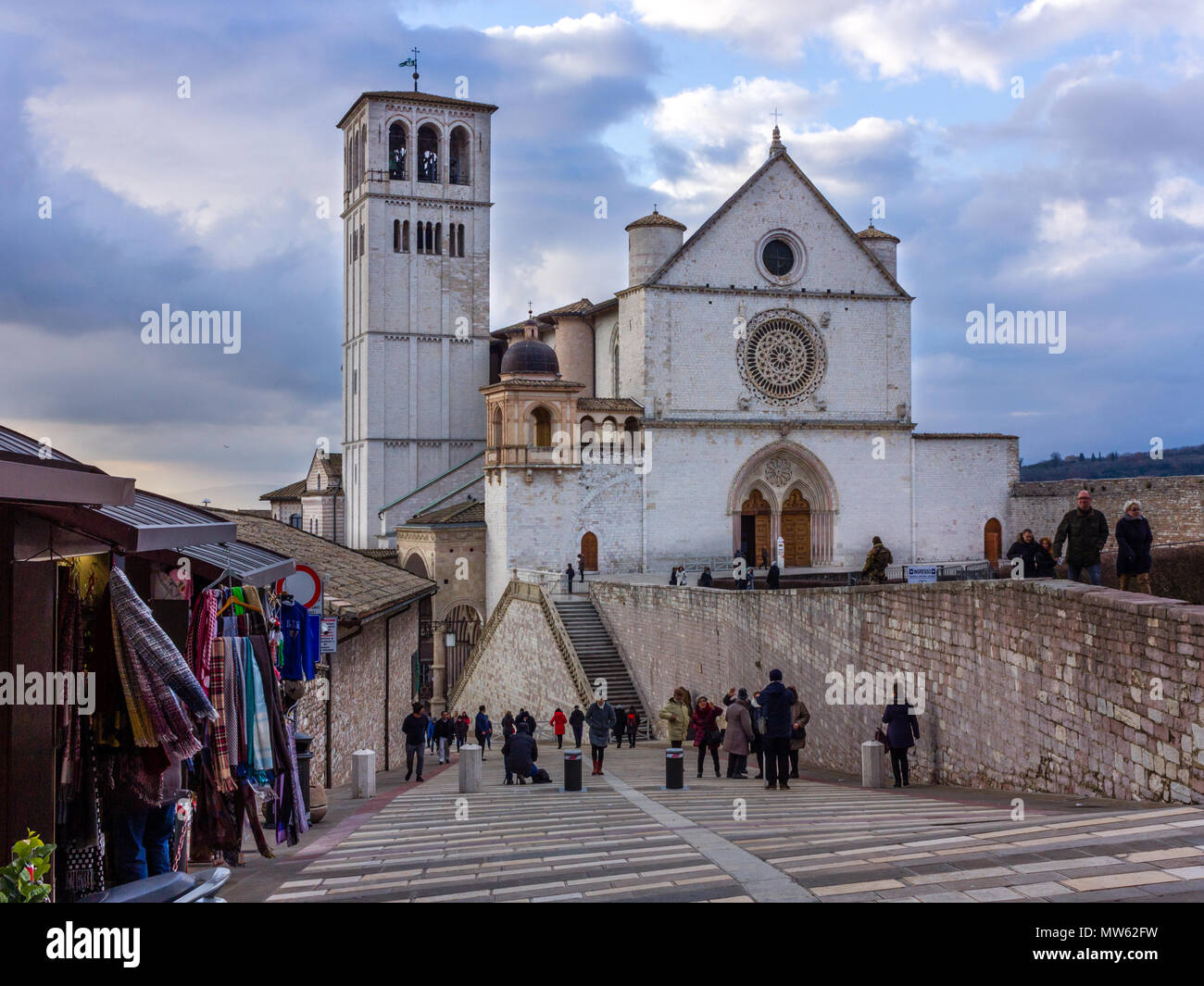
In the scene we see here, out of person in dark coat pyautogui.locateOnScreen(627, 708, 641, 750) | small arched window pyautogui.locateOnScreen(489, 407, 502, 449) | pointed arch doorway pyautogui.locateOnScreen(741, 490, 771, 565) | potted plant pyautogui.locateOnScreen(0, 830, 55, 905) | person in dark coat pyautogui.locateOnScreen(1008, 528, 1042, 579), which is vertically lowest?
person in dark coat pyautogui.locateOnScreen(627, 708, 641, 750)

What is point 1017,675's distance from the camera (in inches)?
546

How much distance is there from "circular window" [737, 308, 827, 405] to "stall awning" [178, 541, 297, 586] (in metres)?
32.5

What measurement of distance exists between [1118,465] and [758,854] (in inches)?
3904

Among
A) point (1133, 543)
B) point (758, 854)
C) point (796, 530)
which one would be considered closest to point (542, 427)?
point (796, 530)

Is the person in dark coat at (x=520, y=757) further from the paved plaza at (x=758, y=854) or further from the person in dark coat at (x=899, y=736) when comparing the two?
the person in dark coat at (x=899, y=736)

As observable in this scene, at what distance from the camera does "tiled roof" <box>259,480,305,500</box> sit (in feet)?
216

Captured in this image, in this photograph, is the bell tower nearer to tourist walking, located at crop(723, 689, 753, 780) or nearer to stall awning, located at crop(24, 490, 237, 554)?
tourist walking, located at crop(723, 689, 753, 780)

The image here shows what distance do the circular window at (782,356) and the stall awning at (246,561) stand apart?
3250 centimetres

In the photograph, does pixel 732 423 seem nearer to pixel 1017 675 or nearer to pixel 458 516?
pixel 458 516

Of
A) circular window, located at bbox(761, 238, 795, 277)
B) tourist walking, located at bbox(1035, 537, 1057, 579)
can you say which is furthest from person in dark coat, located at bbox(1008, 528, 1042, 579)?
circular window, located at bbox(761, 238, 795, 277)

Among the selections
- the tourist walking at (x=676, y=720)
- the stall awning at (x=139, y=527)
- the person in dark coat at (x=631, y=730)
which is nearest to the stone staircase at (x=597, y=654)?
the person in dark coat at (x=631, y=730)

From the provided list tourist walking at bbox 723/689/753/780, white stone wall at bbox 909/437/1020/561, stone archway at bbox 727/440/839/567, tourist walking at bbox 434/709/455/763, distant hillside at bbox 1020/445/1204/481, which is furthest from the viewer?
distant hillside at bbox 1020/445/1204/481
